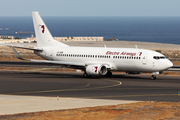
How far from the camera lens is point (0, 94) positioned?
3525 cm

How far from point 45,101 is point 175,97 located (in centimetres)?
1316

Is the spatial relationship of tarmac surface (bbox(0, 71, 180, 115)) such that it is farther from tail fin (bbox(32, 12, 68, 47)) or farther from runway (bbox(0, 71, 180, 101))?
tail fin (bbox(32, 12, 68, 47))

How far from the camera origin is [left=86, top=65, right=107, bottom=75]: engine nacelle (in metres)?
48.7

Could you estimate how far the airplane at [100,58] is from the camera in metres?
47.7

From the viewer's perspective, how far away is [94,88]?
40031 millimetres

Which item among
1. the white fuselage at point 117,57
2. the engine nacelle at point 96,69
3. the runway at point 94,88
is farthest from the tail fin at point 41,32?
the engine nacelle at point 96,69

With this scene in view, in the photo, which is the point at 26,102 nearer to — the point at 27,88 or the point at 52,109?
the point at 52,109

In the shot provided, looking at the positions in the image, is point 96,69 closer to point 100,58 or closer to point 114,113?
point 100,58

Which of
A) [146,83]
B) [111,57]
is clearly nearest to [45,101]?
[146,83]

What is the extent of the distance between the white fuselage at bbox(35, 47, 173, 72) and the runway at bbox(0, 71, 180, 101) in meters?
2.64

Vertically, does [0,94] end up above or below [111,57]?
below

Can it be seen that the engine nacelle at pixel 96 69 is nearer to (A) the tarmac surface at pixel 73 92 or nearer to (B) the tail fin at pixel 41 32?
(A) the tarmac surface at pixel 73 92

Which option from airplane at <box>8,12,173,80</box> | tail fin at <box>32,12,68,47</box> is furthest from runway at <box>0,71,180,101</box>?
tail fin at <box>32,12,68,47</box>

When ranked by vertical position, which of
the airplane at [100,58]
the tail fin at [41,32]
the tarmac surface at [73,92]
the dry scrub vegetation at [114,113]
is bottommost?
the dry scrub vegetation at [114,113]
